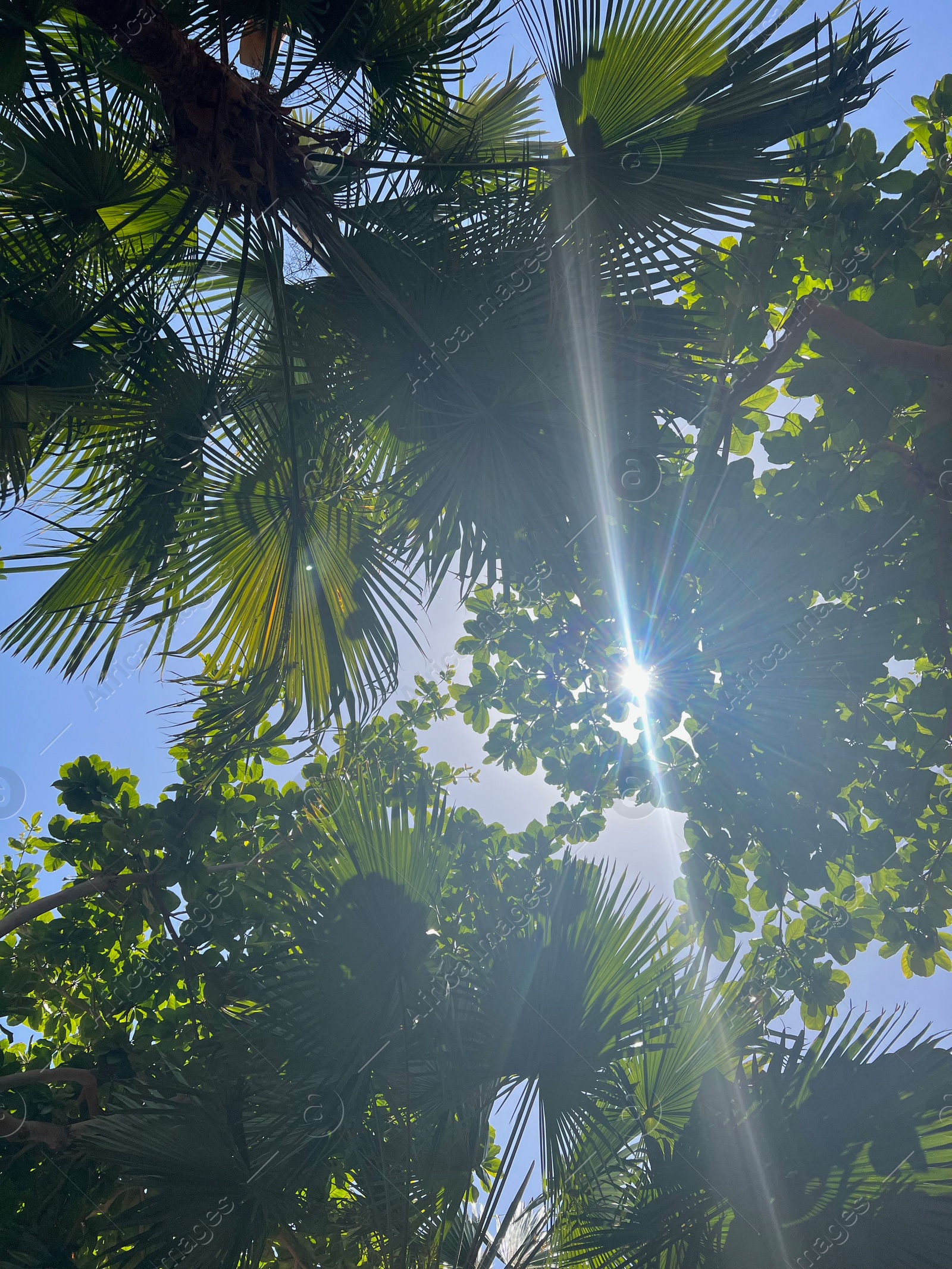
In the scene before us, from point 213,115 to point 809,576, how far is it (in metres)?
2.79

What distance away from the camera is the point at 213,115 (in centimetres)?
236

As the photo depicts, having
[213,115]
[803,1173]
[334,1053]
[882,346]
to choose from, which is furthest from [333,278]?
[803,1173]

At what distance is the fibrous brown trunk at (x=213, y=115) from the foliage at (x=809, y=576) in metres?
1.45

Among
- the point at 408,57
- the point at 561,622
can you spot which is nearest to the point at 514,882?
the point at 561,622

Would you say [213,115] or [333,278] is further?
[333,278]

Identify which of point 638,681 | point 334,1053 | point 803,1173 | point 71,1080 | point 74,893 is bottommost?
point 803,1173

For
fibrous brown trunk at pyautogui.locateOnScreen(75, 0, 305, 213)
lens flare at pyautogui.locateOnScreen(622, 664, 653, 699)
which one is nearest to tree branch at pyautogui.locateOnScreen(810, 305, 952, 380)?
lens flare at pyautogui.locateOnScreen(622, 664, 653, 699)

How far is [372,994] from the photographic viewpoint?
249 centimetres

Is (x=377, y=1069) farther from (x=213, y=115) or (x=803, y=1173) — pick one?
(x=213, y=115)

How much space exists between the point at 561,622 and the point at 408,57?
255 centimetres

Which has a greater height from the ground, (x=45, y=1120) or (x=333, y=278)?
(x=333, y=278)

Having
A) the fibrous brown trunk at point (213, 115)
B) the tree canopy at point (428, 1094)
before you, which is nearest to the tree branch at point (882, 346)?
the fibrous brown trunk at point (213, 115)

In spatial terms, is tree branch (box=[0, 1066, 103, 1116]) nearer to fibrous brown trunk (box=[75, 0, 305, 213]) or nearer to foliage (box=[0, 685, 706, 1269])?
foliage (box=[0, 685, 706, 1269])

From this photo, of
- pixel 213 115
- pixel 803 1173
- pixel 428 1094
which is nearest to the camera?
pixel 803 1173
